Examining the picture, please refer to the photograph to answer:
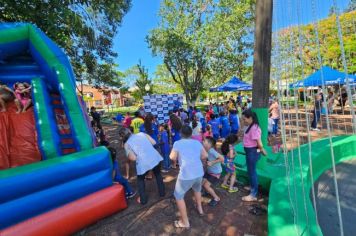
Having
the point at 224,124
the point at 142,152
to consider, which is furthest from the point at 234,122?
the point at 142,152

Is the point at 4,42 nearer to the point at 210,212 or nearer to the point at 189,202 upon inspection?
the point at 189,202

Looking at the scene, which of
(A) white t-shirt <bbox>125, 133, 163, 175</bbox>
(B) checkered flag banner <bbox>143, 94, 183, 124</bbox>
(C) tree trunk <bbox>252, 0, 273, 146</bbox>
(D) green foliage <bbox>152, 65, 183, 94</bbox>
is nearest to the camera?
(A) white t-shirt <bbox>125, 133, 163, 175</bbox>

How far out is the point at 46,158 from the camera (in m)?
3.31

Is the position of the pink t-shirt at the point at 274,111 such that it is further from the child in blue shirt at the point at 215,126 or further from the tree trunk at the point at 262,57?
the tree trunk at the point at 262,57

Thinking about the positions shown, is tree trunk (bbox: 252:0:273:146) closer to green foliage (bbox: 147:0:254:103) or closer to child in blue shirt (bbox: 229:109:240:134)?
child in blue shirt (bbox: 229:109:240:134)

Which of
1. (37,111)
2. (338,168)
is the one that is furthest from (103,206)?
(338,168)

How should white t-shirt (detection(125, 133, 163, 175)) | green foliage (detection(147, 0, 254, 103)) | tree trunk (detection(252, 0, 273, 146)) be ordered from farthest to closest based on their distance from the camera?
1. green foliage (detection(147, 0, 254, 103))
2. tree trunk (detection(252, 0, 273, 146))
3. white t-shirt (detection(125, 133, 163, 175))

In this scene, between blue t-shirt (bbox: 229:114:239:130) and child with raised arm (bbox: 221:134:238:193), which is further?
blue t-shirt (bbox: 229:114:239:130)

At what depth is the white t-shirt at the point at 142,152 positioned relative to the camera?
336 cm

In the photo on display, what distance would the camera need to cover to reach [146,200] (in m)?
3.57

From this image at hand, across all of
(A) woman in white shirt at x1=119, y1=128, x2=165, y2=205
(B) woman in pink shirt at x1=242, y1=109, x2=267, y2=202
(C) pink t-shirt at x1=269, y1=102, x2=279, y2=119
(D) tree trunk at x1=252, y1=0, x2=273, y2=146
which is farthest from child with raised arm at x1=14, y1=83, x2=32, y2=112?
(C) pink t-shirt at x1=269, y1=102, x2=279, y2=119

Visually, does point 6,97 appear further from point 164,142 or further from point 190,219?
point 190,219

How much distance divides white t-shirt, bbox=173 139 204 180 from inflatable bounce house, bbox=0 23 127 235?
1.19 metres

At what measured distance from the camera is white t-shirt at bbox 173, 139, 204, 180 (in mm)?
2664
